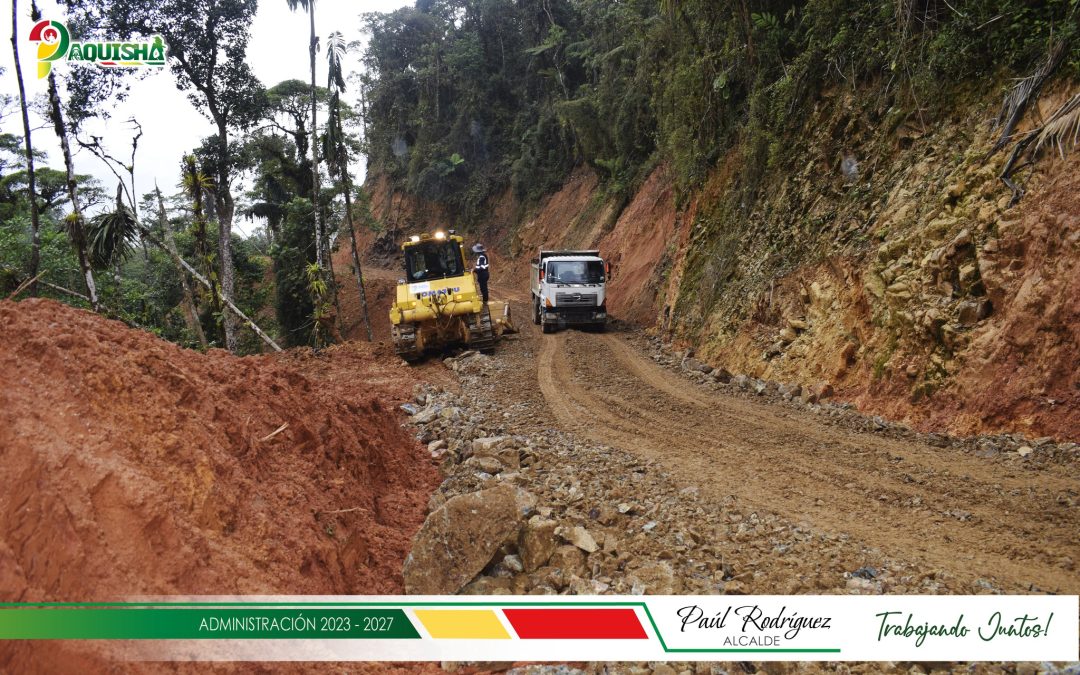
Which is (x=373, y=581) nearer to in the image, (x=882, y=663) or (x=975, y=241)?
(x=882, y=663)

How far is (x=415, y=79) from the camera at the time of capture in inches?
1842

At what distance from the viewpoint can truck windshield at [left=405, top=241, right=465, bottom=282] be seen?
49.9 ft

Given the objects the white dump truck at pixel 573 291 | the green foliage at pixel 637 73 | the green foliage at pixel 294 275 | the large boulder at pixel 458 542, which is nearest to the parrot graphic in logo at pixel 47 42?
the green foliage at pixel 294 275

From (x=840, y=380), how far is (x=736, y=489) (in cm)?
429

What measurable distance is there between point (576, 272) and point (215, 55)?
18.5m

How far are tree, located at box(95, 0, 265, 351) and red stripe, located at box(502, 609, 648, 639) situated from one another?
70.2 ft

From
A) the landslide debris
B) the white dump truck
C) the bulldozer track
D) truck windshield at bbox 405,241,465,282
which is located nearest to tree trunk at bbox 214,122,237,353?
truck windshield at bbox 405,241,465,282

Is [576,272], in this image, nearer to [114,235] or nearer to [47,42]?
[114,235]

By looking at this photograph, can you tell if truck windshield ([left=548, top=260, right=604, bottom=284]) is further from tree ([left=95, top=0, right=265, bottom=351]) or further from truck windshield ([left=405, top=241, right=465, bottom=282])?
tree ([left=95, top=0, right=265, bottom=351])

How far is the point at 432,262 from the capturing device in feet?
50.0

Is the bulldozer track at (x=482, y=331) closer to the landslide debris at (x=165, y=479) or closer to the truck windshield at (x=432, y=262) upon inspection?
the truck windshield at (x=432, y=262)

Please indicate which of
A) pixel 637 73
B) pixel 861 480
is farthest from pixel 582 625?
pixel 637 73

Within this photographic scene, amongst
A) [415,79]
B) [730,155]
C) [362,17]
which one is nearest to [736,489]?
[730,155]

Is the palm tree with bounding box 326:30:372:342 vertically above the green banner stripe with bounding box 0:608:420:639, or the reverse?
the palm tree with bounding box 326:30:372:342
